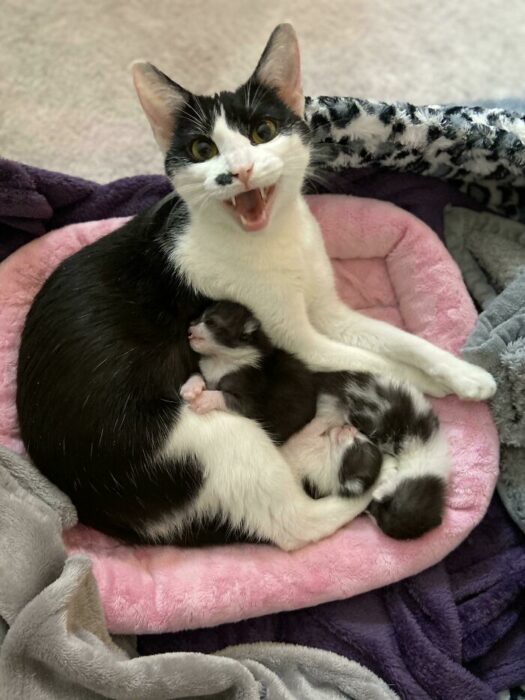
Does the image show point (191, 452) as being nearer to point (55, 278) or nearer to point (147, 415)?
point (147, 415)

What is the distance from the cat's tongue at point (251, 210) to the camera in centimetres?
146

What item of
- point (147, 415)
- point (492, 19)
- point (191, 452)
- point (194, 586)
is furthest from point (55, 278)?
point (492, 19)

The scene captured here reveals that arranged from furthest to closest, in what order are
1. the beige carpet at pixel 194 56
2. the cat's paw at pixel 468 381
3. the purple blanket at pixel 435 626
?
1. the beige carpet at pixel 194 56
2. the cat's paw at pixel 468 381
3. the purple blanket at pixel 435 626

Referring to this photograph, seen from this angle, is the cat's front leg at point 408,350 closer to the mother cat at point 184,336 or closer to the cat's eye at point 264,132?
the mother cat at point 184,336

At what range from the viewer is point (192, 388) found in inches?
63.9

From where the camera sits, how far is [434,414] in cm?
171

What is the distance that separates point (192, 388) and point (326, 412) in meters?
0.36

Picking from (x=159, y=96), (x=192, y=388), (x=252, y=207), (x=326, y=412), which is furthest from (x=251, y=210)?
(x=326, y=412)

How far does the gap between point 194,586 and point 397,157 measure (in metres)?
1.25

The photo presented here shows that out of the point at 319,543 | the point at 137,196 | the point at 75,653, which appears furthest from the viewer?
the point at 137,196

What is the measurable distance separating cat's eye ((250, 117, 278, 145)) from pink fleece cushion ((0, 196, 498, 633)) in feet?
1.80

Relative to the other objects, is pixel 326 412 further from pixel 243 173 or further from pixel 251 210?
pixel 243 173

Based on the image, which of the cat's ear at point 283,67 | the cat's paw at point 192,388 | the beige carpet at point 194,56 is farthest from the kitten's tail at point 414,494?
the beige carpet at point 194,56

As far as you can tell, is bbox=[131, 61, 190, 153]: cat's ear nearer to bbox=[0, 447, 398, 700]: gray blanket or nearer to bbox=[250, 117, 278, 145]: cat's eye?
bbox=[250, 117, 278, 145]: cat's eye
